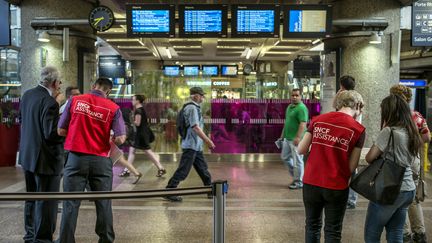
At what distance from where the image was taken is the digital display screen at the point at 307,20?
30.1ft

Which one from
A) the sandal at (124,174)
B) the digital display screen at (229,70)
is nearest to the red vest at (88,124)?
the sandal at (124,174)

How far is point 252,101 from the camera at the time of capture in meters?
12.8

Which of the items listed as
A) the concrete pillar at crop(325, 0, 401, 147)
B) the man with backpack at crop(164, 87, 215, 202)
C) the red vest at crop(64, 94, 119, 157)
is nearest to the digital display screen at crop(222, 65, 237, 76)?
the concrete pillar at crop(325, 0, 401, 147)

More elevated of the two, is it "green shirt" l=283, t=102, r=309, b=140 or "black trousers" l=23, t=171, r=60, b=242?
"green shirt" l=283, t=102, r=309, b=140

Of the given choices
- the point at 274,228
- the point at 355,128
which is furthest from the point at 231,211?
the point at 355,128

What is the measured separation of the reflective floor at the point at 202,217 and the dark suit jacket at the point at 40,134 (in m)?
1.11

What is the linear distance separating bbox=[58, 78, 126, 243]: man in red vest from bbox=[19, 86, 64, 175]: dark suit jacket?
0.13 meters

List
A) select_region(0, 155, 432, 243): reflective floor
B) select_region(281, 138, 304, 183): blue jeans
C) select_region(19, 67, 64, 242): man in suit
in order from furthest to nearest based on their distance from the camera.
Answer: select_region(281, 138, 304, 183): blue jeans < select_region(0, 155, 432, 243): reflective floor < select_region(19, 67, 64, 242): man in suit

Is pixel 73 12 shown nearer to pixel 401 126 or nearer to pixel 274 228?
pixel 274 228

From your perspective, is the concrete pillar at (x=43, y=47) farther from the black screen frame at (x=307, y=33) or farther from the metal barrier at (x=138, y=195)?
the metal barrier at (x=138, y=195)

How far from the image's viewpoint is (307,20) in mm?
9281

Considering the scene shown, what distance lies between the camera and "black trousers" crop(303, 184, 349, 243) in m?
3.65

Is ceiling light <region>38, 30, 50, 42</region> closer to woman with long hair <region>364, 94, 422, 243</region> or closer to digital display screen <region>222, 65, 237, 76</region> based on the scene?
woman with long hair <region>364, 94, 422, 243</region>

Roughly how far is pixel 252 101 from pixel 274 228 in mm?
7371
